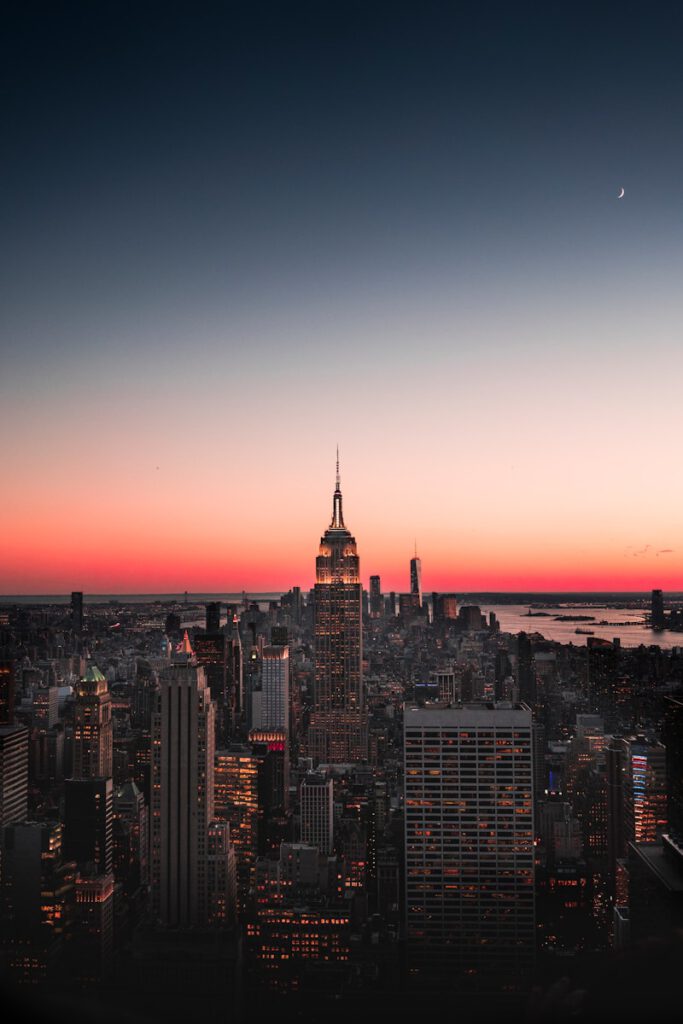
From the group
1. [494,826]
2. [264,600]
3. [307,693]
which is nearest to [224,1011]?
[494,826]

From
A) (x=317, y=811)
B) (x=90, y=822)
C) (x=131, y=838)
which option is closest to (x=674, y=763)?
(x=317, y=811)

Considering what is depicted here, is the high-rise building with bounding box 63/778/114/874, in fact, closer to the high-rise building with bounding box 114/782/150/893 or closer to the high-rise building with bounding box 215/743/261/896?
the high-rise building with bounding box 114/782/150/893

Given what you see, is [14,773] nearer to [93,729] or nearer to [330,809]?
[93,729]

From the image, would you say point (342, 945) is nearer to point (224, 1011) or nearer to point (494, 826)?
point (494, 826)

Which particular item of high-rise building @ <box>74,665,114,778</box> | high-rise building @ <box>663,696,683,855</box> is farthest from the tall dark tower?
high-rise building @ <box>74,665,114,778</box>

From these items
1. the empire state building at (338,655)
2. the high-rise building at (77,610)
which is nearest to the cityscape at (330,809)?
the high-rise building at (77,610)

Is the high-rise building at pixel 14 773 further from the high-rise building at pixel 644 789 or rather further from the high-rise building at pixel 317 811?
the high-rise building at pixel 644 789
